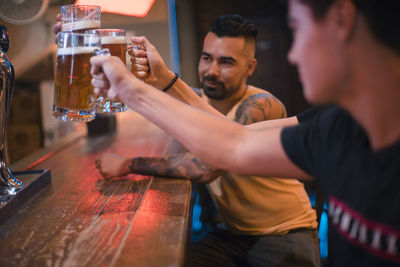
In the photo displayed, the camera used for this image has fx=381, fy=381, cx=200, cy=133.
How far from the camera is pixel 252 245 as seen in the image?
5.98 ft

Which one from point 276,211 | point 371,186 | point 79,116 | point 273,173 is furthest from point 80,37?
point 276,211

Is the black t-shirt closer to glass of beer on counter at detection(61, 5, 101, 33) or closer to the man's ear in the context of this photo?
glass of beer on counter at detection(61, 5, 101, 33)

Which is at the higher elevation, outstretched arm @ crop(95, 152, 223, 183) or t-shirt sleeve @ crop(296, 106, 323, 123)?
t-shirt sleeve @ crop(296, 106, 323, 123)

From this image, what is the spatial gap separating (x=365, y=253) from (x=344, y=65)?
38 cm

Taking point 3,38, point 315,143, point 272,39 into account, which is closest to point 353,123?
point 315,143

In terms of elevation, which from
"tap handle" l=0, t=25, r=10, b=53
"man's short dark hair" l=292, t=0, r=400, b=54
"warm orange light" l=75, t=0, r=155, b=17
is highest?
"warm orange light" l=75, t=0, r=155, b=17

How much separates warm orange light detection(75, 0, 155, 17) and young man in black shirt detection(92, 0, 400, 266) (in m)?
3.04

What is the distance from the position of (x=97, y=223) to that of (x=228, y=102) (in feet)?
3.55

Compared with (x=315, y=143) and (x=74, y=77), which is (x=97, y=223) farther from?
(x=315, y=143)

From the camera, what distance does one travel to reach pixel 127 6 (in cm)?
460

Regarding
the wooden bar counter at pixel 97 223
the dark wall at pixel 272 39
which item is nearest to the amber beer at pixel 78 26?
the wooden bar counter at pixel 97 223

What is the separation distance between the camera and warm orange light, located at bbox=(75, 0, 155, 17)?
13.0 feet

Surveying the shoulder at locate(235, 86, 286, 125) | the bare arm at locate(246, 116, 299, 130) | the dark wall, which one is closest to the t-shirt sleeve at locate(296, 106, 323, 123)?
the bare arm at locate(246, 116, 299, 130)

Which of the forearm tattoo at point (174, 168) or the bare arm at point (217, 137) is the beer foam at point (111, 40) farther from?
the forearm tattoo at point (174, 168)
